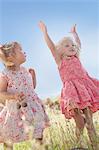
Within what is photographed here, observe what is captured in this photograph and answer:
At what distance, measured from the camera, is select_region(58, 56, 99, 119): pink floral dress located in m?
5.82

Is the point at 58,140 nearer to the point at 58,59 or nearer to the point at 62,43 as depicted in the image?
the point at 58,59

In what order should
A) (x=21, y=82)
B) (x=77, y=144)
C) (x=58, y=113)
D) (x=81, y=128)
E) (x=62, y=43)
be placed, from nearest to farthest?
(x=77, y=144) → (x=21, y=82) → (x=81, y=128) → (x=62, y=43) → (x=58, y=113)

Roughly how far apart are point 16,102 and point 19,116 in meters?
0.14

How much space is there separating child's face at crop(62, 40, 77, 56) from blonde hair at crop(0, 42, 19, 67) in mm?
884

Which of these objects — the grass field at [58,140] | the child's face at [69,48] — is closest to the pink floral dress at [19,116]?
the grass field at [58,140]

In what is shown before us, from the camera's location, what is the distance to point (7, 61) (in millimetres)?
5312

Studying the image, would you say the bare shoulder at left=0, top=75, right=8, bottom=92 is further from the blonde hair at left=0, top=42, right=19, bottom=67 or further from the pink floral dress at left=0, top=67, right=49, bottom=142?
the blonde hair at left=0, top=42, right=19, bottom=67

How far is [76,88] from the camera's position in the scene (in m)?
5.95

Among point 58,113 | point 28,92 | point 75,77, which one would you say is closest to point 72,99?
point 75,77

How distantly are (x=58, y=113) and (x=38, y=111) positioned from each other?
1.91 metres

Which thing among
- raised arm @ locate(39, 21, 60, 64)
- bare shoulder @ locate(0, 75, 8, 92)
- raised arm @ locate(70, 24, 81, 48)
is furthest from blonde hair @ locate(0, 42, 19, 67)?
raised arm @ locate(70, 24, 81, 48)

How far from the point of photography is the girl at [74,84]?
5797 mm

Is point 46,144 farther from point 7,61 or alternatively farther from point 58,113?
point 58,113

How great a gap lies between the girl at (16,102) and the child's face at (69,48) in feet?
2.78
